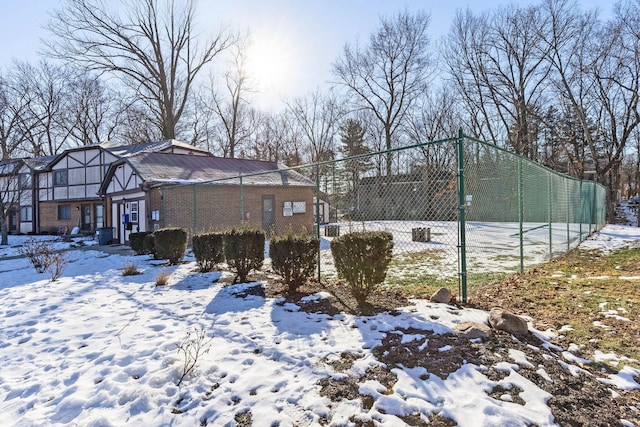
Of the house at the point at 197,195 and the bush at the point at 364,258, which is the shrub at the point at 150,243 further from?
the bush at the point at 364,258

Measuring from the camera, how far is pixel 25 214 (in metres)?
25.2

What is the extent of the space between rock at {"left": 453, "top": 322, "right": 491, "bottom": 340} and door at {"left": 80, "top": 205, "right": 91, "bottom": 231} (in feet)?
79.3

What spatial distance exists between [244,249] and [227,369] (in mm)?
3375

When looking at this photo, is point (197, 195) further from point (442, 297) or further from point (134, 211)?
point (442, 297)

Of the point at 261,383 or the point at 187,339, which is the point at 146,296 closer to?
the point at 187,339

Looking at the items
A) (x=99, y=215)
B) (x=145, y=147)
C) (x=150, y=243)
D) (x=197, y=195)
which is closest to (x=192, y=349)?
(x=150, y=243)

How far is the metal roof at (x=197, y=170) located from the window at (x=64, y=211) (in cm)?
1125

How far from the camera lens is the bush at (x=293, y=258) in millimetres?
5254

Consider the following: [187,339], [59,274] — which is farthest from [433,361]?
[59,274]

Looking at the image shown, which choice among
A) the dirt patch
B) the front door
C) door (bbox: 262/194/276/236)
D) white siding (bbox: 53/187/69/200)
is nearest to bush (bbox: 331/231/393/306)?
the dirt patch

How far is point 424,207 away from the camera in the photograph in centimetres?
644

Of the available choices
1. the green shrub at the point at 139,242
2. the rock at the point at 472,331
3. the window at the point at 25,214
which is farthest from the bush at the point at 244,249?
the window at the point at 25,214

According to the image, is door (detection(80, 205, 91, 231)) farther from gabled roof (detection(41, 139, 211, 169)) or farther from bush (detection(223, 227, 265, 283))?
bush (detection(223, 227, 265, 283))

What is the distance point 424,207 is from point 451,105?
2368 cm
